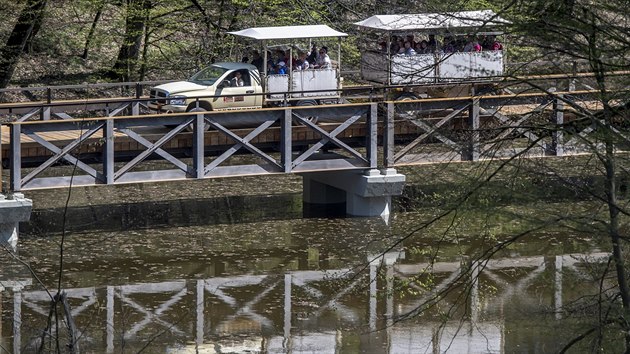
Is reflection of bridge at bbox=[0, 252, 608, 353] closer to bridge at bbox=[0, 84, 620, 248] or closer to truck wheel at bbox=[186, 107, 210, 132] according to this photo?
bridge at bbox=[0, 84, 620, 248]

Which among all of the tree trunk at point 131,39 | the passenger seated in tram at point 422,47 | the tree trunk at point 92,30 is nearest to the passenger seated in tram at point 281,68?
the passenger seated in tram at point 422,47

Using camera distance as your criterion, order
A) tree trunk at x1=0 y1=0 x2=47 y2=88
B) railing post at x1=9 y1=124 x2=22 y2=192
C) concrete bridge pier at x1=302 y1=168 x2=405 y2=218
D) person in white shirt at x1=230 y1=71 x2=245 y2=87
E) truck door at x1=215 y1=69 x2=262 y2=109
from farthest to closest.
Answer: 1. tree trunk at x1=0 y1=0 x2=47 y2=88
2. person in white shirt at x1=230 y1=71 x2=245 y2=87
3. truck door at x1=215 y1=69 x2=262 y2=109
4. concrete bridge pier at x1=302 y1=168 x2=405 y2=218
5. railing post at x1=9 y1=124 x2=22 y2=192

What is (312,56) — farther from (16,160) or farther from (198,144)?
(16,160)

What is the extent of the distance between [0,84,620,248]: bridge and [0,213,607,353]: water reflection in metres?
0.97

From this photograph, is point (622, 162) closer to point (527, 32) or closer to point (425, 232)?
point (527, 32)

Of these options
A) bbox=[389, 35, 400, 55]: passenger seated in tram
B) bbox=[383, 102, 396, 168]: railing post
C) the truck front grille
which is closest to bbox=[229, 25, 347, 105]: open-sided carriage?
bbox=[389, 35, 400, 55]: passenger seated in tram

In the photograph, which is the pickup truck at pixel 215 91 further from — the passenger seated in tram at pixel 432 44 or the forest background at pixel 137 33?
the forest background at pixel 137 33

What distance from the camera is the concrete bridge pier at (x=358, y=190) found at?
24016 millimetres

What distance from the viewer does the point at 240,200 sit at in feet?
84.7

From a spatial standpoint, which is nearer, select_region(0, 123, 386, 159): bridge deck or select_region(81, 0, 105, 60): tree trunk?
select_region(0, 123, 386, 159): bridge deck

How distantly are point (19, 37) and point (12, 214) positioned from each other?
11807 millimetres

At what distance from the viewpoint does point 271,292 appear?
1895cm

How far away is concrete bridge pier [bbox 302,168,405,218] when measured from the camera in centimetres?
2402

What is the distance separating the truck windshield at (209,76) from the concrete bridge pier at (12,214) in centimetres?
536
